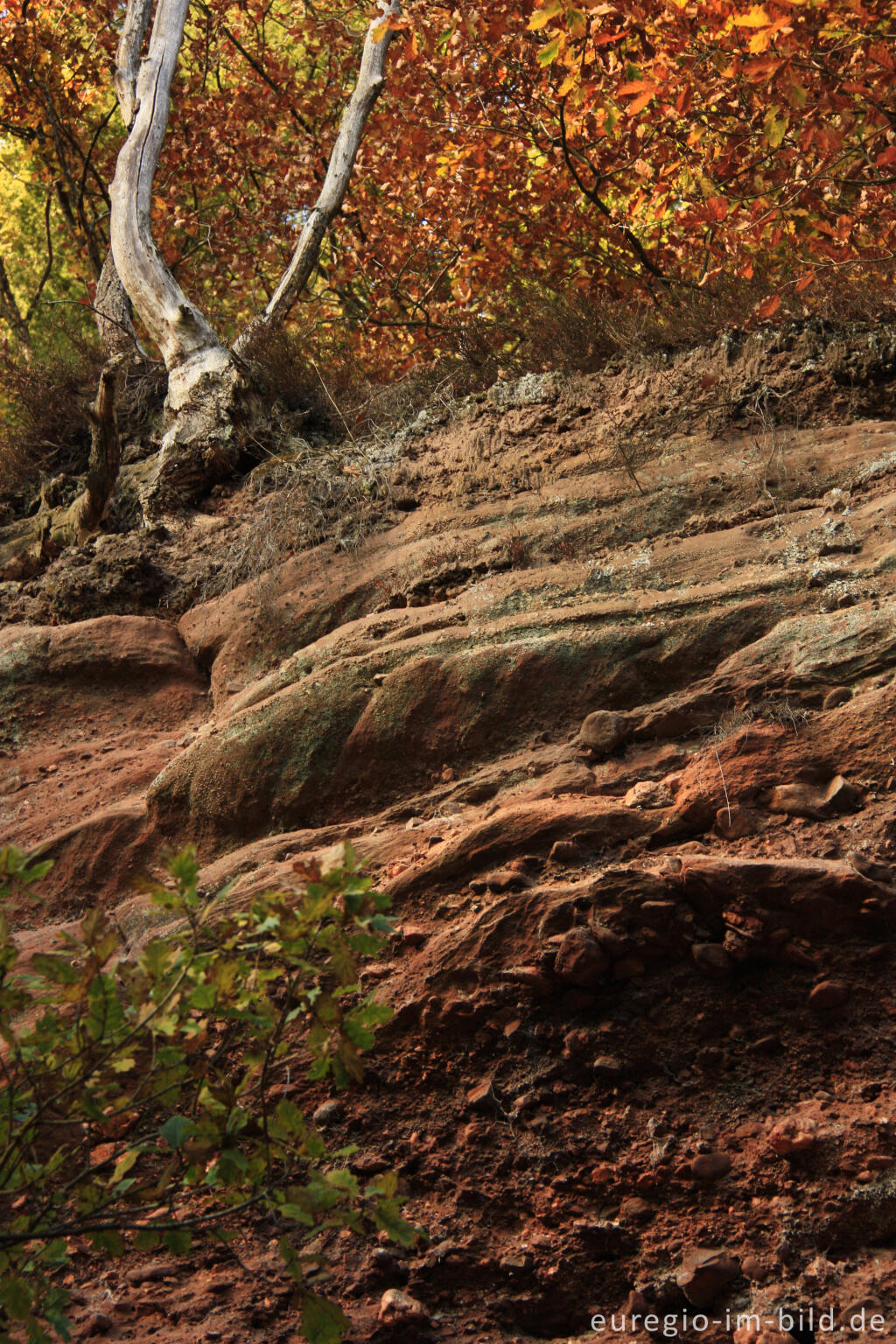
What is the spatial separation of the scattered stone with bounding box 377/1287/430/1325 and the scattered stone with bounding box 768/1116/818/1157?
1.01 m

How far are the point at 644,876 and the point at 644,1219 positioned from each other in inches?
38.7

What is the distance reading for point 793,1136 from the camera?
9.10 ft

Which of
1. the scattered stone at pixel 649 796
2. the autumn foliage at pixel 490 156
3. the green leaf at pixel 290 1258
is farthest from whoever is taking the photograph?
the autumn foliage at pixel 490 156

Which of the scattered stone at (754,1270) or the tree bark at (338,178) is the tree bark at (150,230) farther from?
the scattered stone at (754,1270)

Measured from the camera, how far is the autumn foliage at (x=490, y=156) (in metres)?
5.10

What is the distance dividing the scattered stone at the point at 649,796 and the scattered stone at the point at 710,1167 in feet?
4.14

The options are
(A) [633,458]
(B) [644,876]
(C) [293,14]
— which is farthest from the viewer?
(C) [293,14]

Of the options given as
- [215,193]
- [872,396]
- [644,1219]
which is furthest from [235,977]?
[215,193]

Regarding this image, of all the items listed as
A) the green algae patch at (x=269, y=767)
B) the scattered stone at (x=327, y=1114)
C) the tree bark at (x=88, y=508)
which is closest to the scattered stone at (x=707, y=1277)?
the scattered stone at (x=327, y=1114)

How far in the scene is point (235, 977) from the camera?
224 centimetres

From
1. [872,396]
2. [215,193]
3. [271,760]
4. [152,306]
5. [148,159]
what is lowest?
[271,760]

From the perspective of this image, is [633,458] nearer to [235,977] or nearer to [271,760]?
[271,760]

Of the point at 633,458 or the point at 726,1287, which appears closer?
the point at 726,1287

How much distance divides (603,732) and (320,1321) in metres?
2.50
